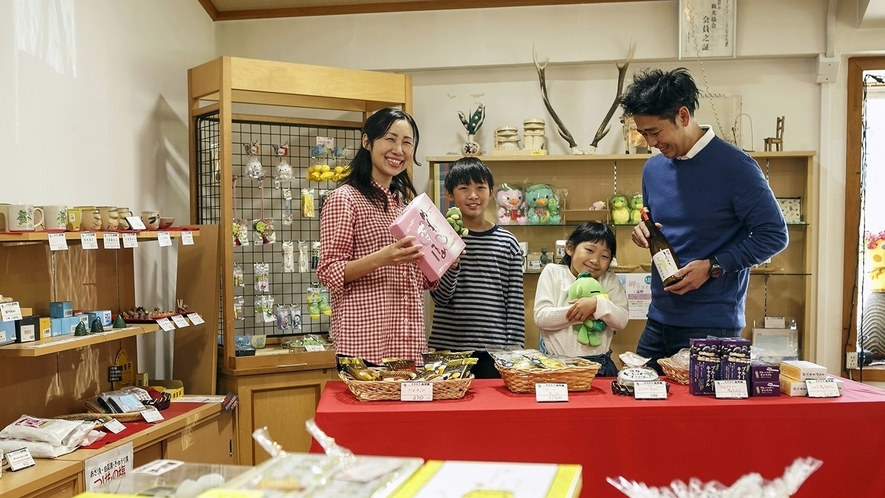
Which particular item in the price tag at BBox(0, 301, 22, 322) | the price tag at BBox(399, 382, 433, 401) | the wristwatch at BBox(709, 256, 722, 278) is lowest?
the price tag at BBox(399, 382, 433, 401)

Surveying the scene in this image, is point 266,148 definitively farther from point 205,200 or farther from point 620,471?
point 620,471

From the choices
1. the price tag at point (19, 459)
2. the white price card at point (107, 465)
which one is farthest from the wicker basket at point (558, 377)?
the price tag at point (19, 459)

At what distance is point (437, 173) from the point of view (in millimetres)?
4383

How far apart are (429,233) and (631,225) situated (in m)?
2.29

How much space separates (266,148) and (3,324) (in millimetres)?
2014

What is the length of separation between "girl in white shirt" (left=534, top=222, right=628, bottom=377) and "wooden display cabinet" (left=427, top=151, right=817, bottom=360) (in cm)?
137

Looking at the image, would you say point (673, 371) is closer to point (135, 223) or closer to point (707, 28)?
point (135, 223)

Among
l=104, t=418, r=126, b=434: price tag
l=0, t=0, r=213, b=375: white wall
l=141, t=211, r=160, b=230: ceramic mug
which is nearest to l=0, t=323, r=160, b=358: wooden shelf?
l=104, t=418, r=126, b=434: price tag

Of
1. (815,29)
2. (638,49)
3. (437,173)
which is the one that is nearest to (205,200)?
(437,173)

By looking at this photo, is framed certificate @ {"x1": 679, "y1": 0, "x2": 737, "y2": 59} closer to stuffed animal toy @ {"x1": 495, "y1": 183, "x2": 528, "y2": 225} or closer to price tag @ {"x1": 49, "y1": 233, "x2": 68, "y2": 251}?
stuffed animal toy @ {"x1": 495, "y1": 183, "x2": 528, "y2": 225}

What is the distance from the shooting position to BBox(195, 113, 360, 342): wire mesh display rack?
13.1 feet

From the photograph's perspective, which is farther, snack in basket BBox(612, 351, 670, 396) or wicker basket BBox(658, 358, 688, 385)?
wicker basket BBox(658, 358, 688, 385)

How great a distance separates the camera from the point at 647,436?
2064mm

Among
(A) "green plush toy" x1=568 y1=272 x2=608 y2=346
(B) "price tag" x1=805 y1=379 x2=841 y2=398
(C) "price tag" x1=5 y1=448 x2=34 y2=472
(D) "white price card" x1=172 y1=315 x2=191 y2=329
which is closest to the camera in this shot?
(B) "price tag" x1=805 y1=379 x2=841 y2=398
